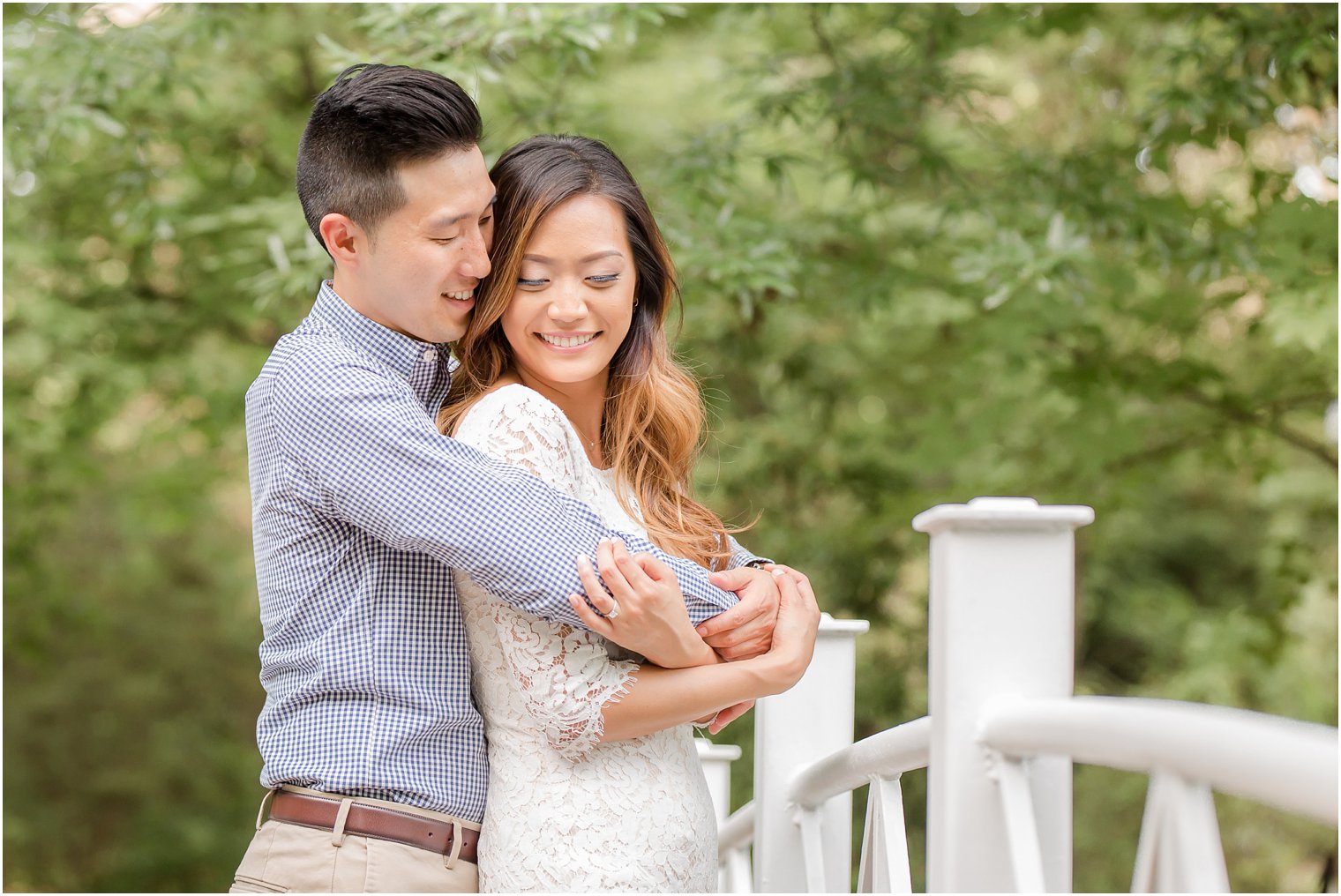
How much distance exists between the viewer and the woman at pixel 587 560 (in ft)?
5.93

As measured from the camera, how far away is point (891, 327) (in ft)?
21.1

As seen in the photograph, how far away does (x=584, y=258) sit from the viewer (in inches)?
82.7

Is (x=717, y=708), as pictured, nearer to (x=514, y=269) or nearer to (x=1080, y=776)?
(x=514, y=269)

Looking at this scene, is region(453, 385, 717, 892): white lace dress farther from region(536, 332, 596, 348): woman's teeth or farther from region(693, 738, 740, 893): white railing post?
region(693, 738, 740, 893): white railing post

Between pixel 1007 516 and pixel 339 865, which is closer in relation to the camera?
pixel 1007 516

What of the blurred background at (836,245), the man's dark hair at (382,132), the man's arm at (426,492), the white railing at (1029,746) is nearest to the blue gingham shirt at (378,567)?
the man's arm at (426,492)

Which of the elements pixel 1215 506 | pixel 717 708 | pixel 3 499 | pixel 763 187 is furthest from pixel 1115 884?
pixel 717 708

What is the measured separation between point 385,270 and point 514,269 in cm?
22

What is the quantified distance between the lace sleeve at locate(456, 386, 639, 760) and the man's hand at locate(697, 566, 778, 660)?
0.47 ft

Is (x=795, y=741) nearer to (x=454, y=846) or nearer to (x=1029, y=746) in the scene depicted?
(x=454, y=846)

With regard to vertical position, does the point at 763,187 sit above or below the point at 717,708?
above

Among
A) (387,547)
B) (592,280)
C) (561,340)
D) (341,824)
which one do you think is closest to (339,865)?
(341,824)

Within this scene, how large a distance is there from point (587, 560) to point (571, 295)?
0.54 meters

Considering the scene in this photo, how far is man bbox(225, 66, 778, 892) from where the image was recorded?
1724mm
